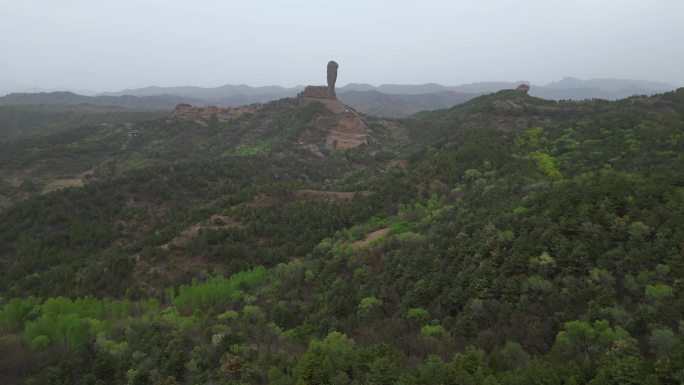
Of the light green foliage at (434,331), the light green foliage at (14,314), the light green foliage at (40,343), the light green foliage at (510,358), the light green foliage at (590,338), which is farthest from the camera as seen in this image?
the light green foliage at (14,314)

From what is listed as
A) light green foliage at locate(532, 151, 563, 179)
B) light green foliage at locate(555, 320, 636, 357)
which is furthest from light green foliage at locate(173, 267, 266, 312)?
light green foliage at locate(532, 151, 563, 179)

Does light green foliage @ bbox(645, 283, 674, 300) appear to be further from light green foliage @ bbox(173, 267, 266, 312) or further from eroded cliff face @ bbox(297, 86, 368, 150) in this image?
A: eroded cliff face @ bbox(297, 86, 368, 150)

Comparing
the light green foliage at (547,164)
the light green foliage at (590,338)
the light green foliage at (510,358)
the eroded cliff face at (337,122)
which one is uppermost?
the eroded cliff face at (337,122)

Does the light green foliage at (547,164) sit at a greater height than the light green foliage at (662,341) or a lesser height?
greater

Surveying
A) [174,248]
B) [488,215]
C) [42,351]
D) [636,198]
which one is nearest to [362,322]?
[488,215]

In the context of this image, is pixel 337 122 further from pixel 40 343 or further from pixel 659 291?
pixel 659 291

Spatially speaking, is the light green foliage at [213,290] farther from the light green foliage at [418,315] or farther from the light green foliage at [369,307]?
the light green foliage at [418,315]

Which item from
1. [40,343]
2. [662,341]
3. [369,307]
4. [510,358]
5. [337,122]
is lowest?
[40,343]

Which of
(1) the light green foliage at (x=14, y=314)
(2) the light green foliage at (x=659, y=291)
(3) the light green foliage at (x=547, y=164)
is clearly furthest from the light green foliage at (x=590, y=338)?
(1) the light green foliage at (x=14, y=314)

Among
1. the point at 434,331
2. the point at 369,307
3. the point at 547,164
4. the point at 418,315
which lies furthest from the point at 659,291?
the point at 547,164
